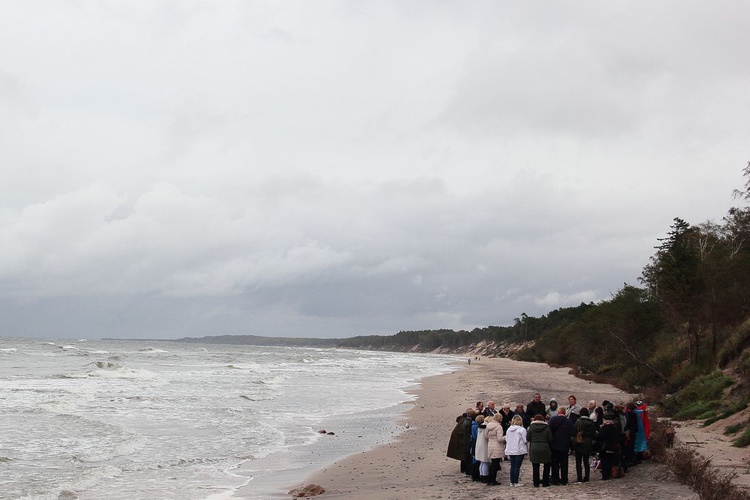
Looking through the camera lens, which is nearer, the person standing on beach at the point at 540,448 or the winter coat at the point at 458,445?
the person standing on beach at the point at 540,448

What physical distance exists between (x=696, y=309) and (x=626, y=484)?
20849mm

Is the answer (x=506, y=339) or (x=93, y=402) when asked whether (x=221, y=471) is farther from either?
(x=506, y=339)

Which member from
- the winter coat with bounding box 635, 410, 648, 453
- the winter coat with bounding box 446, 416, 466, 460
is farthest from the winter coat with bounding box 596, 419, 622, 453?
the winter coat with bounding box 446, 416, 466, 460

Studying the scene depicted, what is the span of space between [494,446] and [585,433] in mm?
1708

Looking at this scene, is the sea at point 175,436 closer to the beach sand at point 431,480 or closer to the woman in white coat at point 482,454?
the beach sand at point 431,480

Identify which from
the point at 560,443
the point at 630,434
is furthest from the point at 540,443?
the point at 630,434

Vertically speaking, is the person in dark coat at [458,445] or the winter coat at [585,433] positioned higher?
the winter coat at [585,433]

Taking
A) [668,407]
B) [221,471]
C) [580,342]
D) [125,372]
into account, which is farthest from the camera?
[580,342]

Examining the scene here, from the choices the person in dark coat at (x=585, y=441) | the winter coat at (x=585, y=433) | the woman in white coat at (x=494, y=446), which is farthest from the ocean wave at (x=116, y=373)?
the winter coat at (x=585, y=433)

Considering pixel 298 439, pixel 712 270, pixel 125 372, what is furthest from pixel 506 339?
pixel 298 439

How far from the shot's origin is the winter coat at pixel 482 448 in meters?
13.3

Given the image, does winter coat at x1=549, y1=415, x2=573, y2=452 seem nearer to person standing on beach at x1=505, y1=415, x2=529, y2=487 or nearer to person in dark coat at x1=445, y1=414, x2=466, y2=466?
person standing on beach at x1=505, y1=415, x2=529, y2=487

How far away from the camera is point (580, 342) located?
63656mm

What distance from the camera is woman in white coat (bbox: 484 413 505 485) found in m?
13.2
